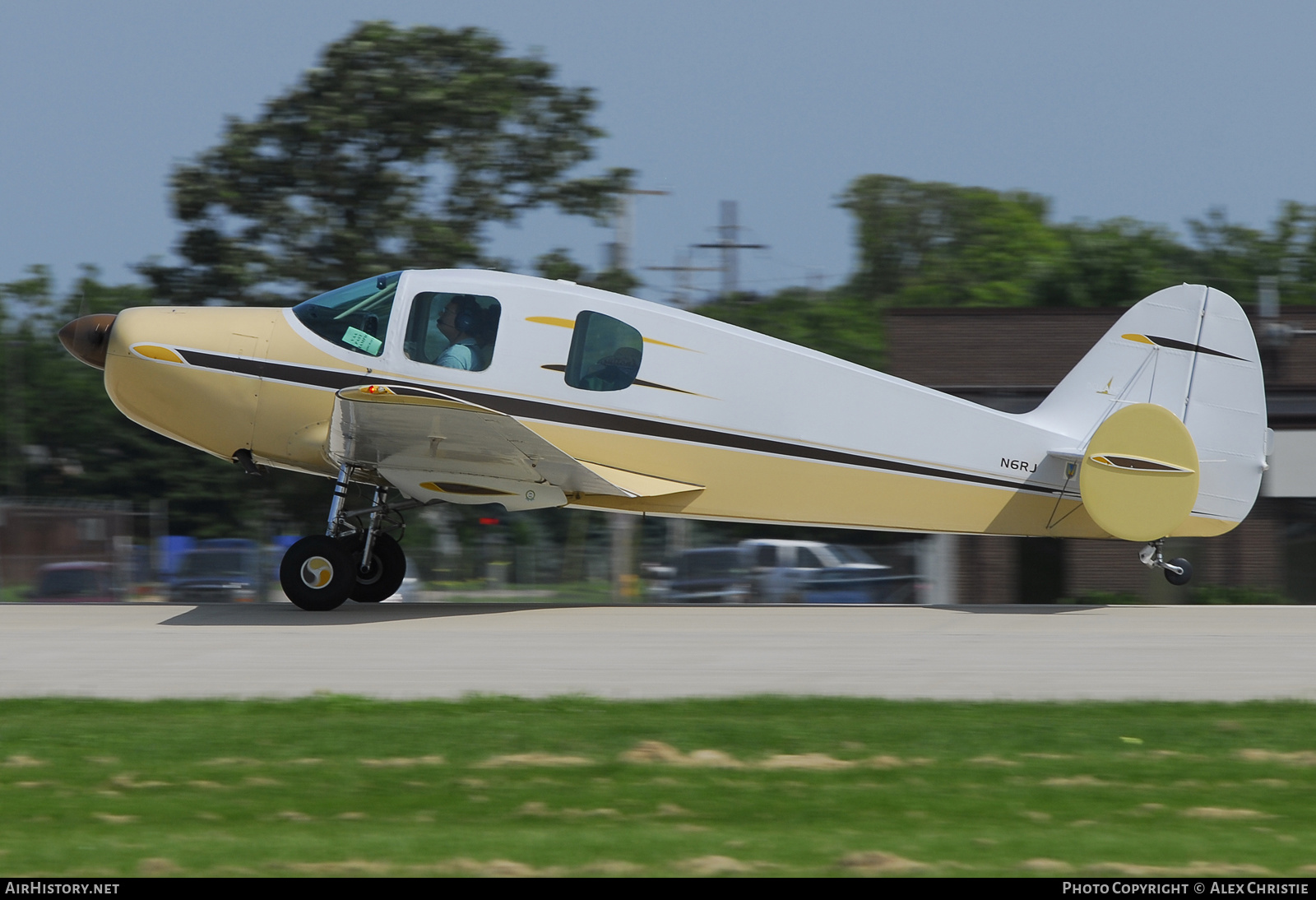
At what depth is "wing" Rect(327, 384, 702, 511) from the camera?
10359 millimetres

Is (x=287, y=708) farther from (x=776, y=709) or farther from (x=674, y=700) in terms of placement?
(x=776, y=709)

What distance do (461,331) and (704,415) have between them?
2231 mm

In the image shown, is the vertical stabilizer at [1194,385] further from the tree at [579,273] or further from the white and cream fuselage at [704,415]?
the tree at [579,273]

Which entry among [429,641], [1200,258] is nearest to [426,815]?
[429,641]

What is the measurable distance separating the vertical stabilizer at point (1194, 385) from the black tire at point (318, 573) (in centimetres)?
629

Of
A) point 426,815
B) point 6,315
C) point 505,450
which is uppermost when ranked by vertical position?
point 6,315

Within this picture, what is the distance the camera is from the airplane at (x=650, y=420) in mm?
11508

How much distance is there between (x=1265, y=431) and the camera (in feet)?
40.7

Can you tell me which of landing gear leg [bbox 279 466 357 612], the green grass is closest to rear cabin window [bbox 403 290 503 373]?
landing gear leg [bbox 279 466 357 612]

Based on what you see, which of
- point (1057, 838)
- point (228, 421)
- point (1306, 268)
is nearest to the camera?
point (1057, 838)

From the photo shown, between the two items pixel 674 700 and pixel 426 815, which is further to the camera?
pixel 674 700

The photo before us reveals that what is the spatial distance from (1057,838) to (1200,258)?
4205 cm

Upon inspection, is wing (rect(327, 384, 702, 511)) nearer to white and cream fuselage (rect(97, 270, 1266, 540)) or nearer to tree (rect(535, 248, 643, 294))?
white and cream fuselage (rect(97, 270, 1266, 540))

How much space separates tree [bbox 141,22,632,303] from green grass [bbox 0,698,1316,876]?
13.8m
